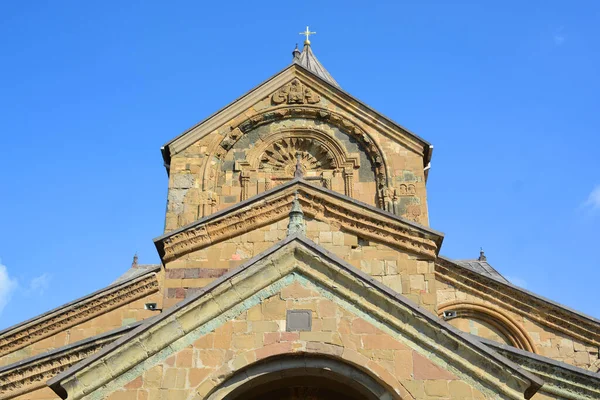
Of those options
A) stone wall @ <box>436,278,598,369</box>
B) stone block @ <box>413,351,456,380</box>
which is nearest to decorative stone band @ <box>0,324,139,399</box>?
stone block @ <box>413,351,456,380</box>

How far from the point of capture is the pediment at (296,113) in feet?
50.2

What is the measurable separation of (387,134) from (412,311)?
26.6 feet

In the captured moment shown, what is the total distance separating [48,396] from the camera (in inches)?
425

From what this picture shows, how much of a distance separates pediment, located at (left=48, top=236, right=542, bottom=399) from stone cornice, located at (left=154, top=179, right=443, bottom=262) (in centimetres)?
390

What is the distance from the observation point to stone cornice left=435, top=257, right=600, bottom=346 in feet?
44.2

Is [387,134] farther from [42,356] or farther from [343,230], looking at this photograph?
[42,356]

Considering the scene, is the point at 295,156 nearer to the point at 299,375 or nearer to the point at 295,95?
the point at 295,95

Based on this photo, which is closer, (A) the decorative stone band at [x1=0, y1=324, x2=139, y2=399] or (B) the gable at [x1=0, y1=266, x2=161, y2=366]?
(A) the decorative stone band at [x1=0, y1=324, x2=139, y2=399]

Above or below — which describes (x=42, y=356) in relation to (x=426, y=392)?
above

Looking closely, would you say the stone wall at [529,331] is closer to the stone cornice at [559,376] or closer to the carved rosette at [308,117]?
the carved rosette at [308,117]

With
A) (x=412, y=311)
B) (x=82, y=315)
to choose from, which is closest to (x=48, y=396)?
(x=82, y=315)

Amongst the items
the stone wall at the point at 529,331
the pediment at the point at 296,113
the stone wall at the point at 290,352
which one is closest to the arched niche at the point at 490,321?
the stone wall at the point at 529,331

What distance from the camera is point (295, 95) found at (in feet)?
52.2

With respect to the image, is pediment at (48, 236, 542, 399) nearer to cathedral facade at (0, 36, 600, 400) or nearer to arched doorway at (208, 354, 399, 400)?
cathedral facade at (0, 36, 600, 400)
